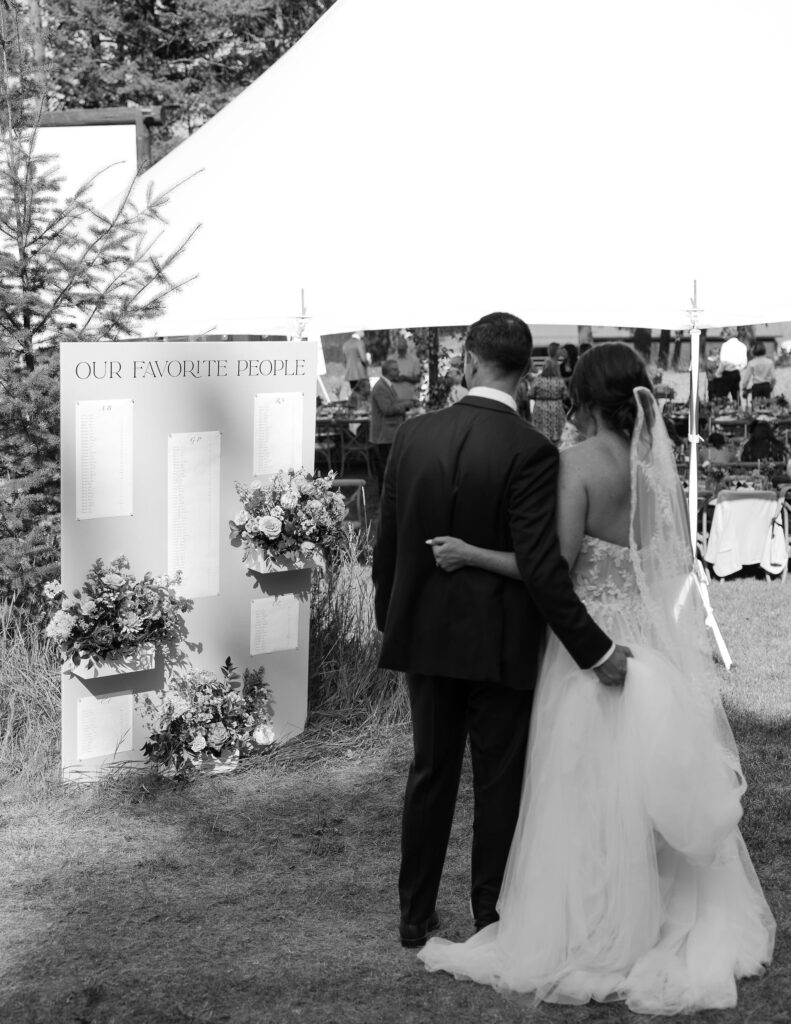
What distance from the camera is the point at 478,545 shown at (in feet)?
11.1

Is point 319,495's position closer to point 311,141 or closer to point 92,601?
point 92,601

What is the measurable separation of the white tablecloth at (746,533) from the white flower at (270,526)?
16.8 ft

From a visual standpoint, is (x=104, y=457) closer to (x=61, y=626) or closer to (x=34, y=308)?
(x=61, y=626)

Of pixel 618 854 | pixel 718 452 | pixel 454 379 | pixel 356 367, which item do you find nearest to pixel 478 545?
pixel 618 854

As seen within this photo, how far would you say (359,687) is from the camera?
5957mm

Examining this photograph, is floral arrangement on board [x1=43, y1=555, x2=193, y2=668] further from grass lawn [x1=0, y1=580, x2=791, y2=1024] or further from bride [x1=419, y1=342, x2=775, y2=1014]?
bride [x1=419, y1=342, x2=775, y2=1014]

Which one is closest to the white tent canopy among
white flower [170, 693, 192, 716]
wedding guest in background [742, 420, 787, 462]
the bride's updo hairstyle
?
white flower [170, 693, 192, 716]

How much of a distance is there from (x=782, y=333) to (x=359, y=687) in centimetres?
2821

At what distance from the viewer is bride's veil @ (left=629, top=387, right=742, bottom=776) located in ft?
11.2

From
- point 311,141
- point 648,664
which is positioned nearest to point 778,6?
point 311,141

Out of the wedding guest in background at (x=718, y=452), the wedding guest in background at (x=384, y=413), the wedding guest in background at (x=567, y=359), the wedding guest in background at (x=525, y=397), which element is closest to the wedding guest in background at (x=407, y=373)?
the wedding guest in background at (x=384, y=413)

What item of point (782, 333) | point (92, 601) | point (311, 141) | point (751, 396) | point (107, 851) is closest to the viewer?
point (107, 851)

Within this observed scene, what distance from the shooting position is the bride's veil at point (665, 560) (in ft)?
11.2

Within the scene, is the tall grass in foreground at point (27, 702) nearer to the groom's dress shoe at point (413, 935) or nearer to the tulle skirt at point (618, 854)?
the groom's dress shoe at point (413, 935)
